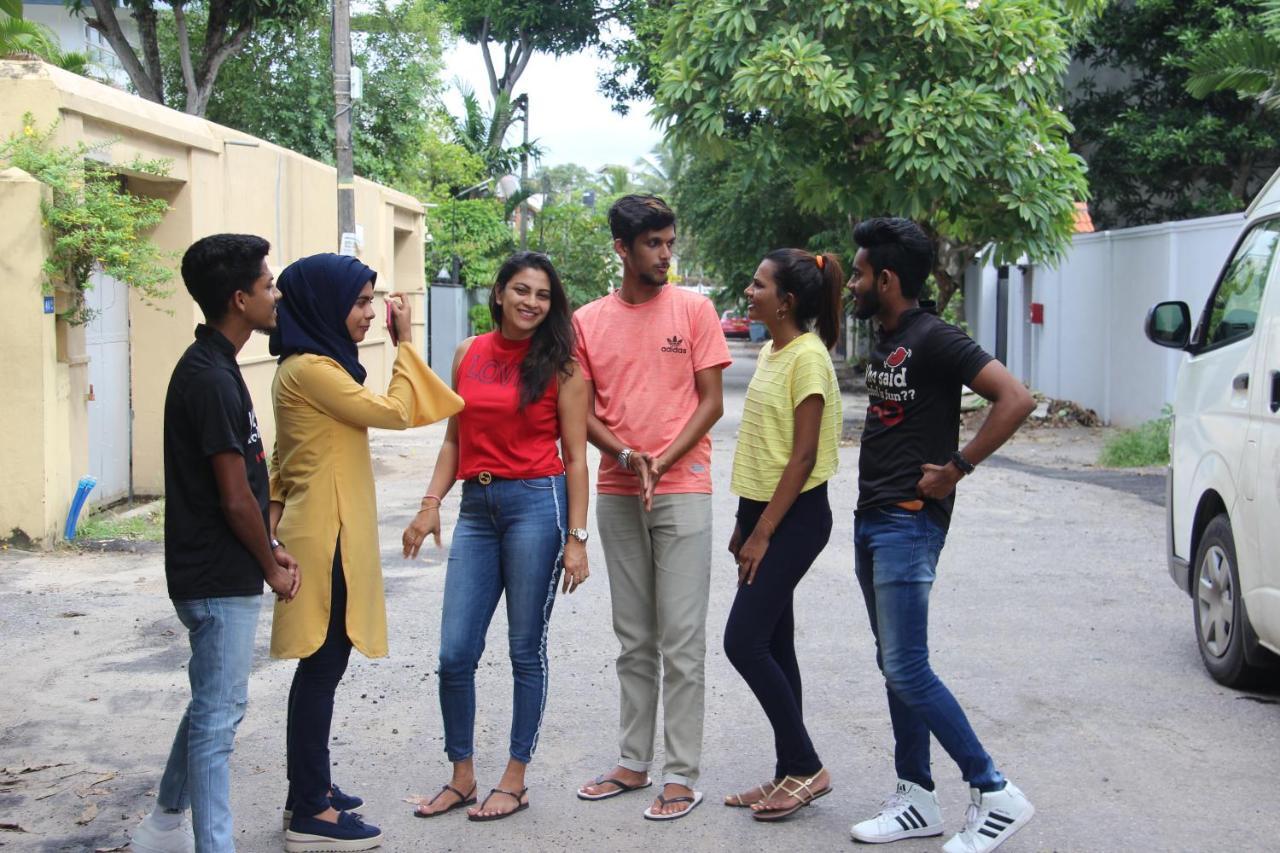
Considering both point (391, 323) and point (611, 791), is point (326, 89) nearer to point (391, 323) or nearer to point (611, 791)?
point (391, 323)

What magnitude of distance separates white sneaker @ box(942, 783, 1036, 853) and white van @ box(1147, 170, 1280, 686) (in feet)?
6.41

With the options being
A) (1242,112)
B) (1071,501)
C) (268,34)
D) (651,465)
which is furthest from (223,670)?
(268,34)

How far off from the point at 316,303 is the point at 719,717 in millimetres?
2593

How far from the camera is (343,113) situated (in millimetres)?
17531

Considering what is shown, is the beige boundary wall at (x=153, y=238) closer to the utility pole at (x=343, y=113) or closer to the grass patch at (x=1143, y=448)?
the utility pole at (x=343, y=113)

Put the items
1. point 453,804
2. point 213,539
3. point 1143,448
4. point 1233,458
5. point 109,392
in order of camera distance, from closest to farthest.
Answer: point 213,539 → point 453,804 → point 1233,458 → point 109,392 → point 1143,448

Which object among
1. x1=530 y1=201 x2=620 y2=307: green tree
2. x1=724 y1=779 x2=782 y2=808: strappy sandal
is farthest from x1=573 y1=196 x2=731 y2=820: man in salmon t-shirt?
x1=530 y1=201 x2=620 y2=307: green tree

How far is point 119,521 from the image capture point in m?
10.6

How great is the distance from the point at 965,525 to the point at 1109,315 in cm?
853

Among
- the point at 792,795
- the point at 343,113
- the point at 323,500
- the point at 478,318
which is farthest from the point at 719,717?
the point at 478,318

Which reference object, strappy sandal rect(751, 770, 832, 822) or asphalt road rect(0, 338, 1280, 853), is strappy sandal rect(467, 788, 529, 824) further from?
strappy sandal rect(751, 770, 832, 822)

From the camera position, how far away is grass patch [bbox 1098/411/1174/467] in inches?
568

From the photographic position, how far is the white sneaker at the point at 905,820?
4.39 m

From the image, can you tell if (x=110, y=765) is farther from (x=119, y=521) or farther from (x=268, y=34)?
(x=268, y=34)
